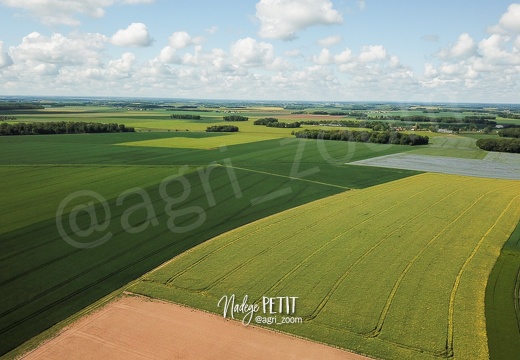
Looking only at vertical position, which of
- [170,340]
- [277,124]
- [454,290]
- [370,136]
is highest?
[277,124]

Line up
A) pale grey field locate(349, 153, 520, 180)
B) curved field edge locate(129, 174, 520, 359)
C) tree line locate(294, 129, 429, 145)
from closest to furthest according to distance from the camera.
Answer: curved field edge locate(129, 174, 520, 359) → pale grey field locate(349, 153, 520, 180) → tree line locate(294, 129, 429, 145)

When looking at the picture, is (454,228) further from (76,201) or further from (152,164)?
(152,164)

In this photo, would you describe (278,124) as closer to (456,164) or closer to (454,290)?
(456,164)

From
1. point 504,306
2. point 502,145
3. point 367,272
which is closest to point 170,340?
point 367,272

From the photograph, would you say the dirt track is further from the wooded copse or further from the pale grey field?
the wooded copse

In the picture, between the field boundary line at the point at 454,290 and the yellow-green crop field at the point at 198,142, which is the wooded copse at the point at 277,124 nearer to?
the yellow-green crop field at the point at 198,142

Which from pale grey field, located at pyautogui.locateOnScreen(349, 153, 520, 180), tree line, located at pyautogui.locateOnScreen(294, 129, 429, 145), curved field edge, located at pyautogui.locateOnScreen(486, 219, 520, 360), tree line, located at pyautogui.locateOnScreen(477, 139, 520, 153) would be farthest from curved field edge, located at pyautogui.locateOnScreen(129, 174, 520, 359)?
tree line, located at pyautogui.locateOnScreen(294, 129, 429, 145)
